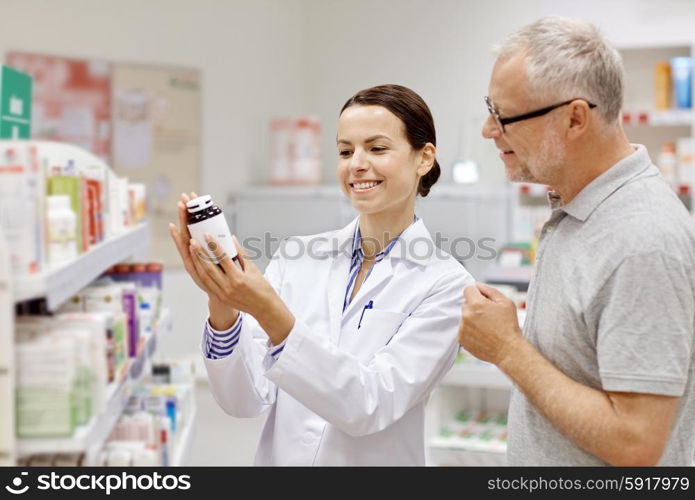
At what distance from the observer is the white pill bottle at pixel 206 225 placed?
1.70 metres

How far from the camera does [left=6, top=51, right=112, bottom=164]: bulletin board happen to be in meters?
5.50

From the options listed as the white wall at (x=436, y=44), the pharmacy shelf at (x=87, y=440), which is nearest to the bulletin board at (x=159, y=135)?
the white wall at (x=436, y=44)

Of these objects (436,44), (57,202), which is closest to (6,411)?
(57,202)

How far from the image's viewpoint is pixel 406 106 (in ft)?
6.38

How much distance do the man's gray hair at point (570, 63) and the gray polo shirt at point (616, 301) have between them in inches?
5.8

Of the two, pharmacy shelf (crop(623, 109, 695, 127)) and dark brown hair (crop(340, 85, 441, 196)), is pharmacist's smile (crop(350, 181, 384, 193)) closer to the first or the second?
dark brown hair (crop(340, 85, 441, 196))

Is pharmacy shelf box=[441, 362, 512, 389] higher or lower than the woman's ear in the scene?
lower

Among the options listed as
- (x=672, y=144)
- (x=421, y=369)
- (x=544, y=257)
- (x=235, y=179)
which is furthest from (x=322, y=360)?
(x=235, y=179)

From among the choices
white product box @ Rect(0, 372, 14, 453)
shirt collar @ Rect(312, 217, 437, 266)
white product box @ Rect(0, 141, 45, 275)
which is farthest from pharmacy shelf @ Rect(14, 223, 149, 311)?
shirt collar @ Rect(312, 217, 437, 266)

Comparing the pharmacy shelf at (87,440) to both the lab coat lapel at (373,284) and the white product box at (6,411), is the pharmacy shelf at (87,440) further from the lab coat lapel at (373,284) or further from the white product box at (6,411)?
the lab coat lapel at (373,284)

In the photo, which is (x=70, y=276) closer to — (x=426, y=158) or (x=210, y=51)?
(x=426, y=158)

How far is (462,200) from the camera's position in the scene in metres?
5.16

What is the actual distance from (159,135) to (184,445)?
134 inches

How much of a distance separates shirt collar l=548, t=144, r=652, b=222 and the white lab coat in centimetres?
41
